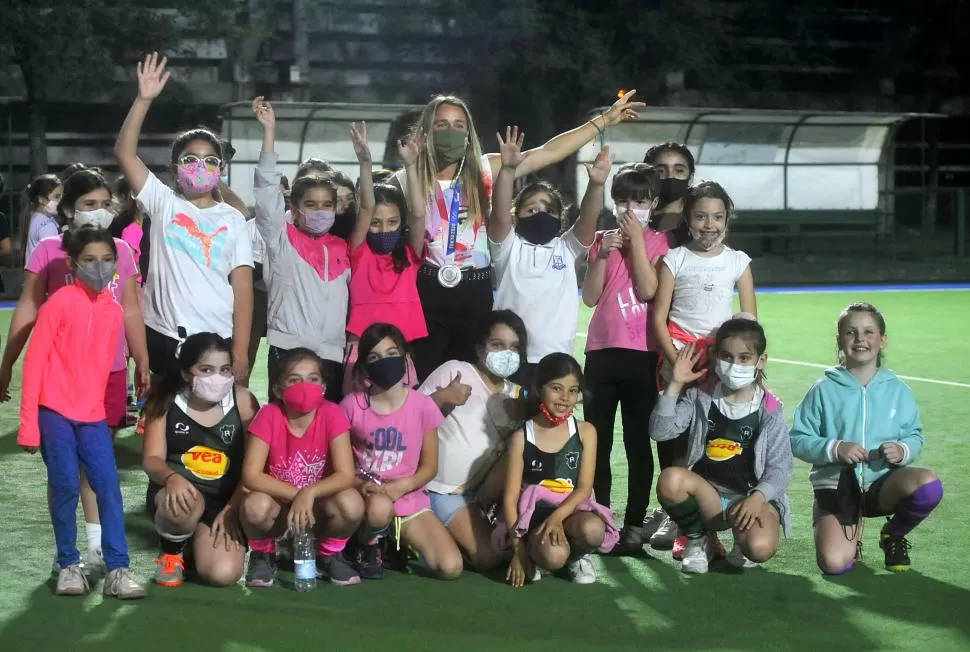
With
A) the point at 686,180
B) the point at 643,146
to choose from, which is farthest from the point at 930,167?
the point at 686,180

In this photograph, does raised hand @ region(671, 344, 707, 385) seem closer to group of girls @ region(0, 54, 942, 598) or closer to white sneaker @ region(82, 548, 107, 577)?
group of girls @ region(0, 54, 942, 598)

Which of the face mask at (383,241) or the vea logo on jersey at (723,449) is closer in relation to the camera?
the vea logo on jersey at (723,449)

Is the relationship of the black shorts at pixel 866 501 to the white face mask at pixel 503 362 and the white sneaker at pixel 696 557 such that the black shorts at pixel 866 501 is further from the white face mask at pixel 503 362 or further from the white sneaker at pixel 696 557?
the white face mask at pixel 503 362

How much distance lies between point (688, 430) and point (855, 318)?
921 mm

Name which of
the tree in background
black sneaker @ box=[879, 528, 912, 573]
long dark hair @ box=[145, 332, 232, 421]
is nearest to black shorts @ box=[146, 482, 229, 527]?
long dark hair @ box=[145, 332, 232, 421]

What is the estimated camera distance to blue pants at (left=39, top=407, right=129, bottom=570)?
5926 millimetres

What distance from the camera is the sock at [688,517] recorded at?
21.1 feet

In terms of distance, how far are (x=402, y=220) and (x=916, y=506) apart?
270 cm

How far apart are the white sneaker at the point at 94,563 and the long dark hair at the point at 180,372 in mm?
629

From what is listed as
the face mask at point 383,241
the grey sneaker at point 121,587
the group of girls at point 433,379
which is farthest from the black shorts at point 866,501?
the grey sneaker at point 121,587

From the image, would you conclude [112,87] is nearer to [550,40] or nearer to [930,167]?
[550,40]

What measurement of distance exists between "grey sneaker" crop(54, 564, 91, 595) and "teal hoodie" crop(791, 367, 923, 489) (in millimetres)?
3203

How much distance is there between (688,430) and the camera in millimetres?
6777

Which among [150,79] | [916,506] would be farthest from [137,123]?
[916,506]
